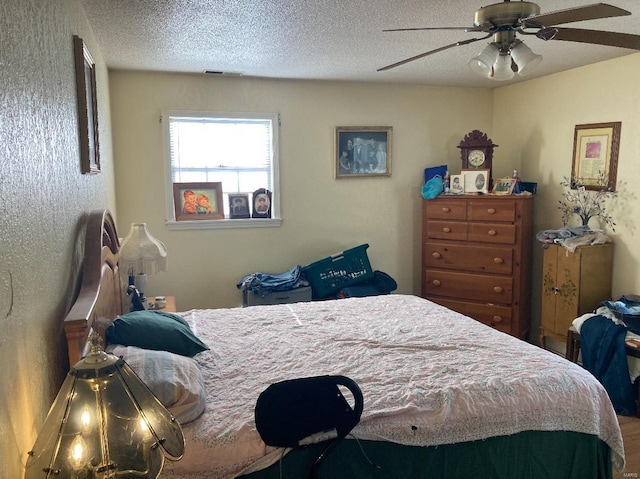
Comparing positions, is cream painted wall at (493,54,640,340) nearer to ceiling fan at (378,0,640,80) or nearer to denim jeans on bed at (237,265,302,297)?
ceiling fan at (378,0,640,80)

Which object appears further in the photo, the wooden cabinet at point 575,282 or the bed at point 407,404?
the wooden cabinet at point 575,282

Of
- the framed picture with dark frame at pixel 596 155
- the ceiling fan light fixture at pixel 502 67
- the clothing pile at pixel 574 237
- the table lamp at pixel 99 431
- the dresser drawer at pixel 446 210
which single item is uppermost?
the ceiling fan light fixture at pixel 502 67

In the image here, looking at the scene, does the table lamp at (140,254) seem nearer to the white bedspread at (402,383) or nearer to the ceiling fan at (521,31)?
the white bedspread at (402,383)

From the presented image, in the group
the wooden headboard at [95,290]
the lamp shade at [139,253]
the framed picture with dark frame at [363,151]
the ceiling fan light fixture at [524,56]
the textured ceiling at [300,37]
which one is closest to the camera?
the wooden headboard at [95,290]

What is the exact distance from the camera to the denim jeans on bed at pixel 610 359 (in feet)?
10.8

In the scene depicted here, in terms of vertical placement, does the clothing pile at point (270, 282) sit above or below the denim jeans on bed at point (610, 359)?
above

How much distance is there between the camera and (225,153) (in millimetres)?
4512

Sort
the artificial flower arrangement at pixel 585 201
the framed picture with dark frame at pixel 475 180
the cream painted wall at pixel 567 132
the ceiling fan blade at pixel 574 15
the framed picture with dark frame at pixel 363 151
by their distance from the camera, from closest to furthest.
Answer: the ceiling fan blade at pixel 574 15 → the cream painted wall at pixel 567 132 → the artificial flower arrangement at pixel 585 201 → the framed picture with dark frame at pixel 475 180 → the framed picture with dark frame at pixel 363 151

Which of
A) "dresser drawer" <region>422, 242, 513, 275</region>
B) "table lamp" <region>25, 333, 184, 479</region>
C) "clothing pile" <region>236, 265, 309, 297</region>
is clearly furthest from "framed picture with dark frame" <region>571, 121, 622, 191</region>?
"table lamp" <region>25, 333, 184, 479</region>

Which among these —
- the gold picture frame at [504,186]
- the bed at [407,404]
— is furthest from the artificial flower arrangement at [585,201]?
the bed at [407,404]

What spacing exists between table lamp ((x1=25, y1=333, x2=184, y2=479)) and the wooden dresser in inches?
149

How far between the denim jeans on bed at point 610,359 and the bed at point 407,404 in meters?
1.23

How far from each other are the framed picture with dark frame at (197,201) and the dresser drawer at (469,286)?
79.6 inches

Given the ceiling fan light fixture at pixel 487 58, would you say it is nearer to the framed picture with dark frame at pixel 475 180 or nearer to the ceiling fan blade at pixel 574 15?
the ceiling fan blade at pixel 574 15
